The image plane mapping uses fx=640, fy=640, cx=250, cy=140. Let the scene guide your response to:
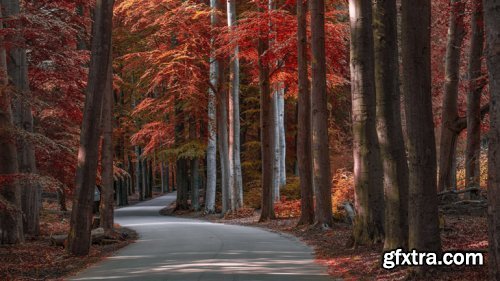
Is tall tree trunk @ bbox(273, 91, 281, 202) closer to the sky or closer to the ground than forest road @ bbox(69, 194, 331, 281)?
closer to the sky

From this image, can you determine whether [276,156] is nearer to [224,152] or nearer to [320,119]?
[224,152]

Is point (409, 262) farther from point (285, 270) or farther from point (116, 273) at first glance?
point (116, 273)

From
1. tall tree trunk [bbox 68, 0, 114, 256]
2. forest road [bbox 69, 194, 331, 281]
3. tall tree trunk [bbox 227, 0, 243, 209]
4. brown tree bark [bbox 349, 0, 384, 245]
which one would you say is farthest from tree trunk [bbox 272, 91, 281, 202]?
brown tree bark [bbox 349, 0, 384, 245]

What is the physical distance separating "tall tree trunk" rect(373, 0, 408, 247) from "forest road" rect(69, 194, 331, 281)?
1552 millimetres

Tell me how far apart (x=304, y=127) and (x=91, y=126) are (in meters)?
9.93

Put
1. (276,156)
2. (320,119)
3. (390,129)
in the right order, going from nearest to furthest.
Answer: (390,129)
(320,119)
(276,156)

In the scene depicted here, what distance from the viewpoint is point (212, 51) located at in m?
31.8

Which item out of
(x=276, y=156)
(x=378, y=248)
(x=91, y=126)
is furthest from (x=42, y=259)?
(x=276, y=156)

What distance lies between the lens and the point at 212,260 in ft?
44.2

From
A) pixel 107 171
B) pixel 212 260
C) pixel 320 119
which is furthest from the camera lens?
pixel 107 171

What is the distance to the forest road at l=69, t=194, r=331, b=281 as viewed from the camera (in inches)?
442

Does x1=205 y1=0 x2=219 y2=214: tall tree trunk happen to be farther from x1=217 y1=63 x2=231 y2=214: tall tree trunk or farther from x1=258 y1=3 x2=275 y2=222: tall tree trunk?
x1=258 y1=3 x2=275 y2=222: tall tree trunk

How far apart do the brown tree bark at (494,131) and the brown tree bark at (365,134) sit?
6.35m

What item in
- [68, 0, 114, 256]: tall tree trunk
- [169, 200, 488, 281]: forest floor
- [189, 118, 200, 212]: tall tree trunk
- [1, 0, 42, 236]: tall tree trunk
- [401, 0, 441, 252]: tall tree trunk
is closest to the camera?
[169, 200, 488, 281]: forest floor
